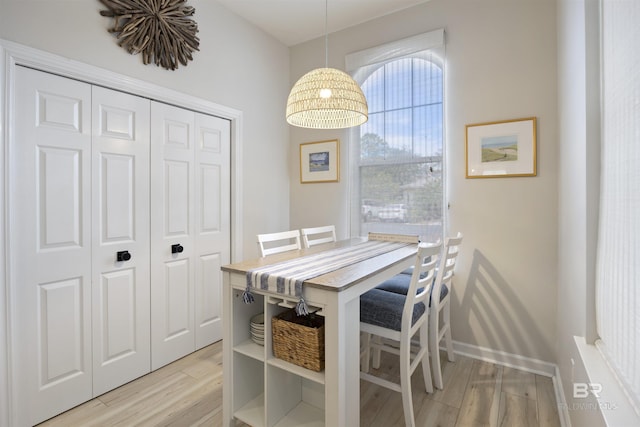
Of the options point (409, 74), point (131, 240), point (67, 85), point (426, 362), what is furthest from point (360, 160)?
point (67, 85)

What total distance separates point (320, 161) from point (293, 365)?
7.06 ft

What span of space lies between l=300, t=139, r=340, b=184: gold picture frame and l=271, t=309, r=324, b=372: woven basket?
6.06 ft

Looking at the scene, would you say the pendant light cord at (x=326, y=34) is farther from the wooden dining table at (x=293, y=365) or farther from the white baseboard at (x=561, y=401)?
the white baseboard at (x=561, y=401)

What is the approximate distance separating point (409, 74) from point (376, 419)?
2584mm

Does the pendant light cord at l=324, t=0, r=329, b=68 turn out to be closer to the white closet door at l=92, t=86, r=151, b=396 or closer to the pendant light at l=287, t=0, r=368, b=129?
the pendant light at l=287, t=0, r=368, b=129

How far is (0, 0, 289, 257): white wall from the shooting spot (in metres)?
1.70

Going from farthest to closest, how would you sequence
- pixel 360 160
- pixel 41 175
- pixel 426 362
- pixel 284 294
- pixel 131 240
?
pixel 360 160, pixel 131 240, pixel 426 362, pixel 41 175, pixel 284 294

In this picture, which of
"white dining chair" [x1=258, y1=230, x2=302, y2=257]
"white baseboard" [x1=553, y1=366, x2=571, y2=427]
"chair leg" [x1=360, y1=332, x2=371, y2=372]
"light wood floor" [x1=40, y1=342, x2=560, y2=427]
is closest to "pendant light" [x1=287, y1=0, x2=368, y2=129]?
"white dining chair" [x1=258, y1=230, x2=302, y2=257]

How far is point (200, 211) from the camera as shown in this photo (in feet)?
8.31

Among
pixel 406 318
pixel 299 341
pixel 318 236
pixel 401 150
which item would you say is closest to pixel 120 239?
pixel 299 341

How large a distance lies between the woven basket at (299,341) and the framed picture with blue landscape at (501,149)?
174 centimetres

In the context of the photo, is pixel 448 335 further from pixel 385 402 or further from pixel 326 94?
pixel 326 94

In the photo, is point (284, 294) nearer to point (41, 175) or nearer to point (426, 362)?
point (426, 362)

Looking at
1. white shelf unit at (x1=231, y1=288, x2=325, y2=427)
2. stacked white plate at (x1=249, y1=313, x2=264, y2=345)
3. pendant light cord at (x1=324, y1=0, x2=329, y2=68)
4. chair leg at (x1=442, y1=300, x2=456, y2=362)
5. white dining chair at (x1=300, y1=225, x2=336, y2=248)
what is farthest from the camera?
pendant light cord at (x1=324, y1=0, x2=329, y2=68)
